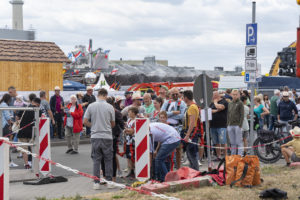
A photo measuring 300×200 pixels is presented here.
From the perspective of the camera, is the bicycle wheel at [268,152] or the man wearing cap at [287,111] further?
the man wearing cap at [287,111]

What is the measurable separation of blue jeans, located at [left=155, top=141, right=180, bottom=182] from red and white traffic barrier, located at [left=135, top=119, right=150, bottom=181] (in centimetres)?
34

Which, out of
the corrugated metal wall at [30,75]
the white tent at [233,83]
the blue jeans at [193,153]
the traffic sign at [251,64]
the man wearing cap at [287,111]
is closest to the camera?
the blue jeans at [193,153]

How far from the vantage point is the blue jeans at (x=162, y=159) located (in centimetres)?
1071

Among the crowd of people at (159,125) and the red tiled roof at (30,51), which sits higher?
the red tiled roof at (30,51)

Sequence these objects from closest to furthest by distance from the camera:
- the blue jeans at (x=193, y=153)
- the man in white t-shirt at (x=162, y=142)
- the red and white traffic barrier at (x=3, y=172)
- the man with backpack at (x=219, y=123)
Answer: the red and white traffic barrier at (x=3, y=172), the man in white t-shirt at (x=162, y=142), the blue jeans at (x=193, y=153), the man with backpack at (x=219, y=123)

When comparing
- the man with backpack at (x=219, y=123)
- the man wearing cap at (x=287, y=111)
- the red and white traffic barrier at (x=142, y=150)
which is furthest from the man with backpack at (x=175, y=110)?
the man wearing cap at (x=287, y=111)

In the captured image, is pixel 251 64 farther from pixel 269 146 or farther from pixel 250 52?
pixel 269 146

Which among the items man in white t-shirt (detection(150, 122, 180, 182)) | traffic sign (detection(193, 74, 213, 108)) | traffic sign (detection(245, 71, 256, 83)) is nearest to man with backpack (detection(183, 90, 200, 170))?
traffic sign (detection(193, 74, 213, 108))

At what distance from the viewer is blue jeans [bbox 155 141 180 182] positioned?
10712mm

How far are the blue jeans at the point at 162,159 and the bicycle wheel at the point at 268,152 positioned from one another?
475cm

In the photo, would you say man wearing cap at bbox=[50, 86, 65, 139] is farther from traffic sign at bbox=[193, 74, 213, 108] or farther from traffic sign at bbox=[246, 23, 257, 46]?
traffic sign at bbox=[193, 74, 213, 108]

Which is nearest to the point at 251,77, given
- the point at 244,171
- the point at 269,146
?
the point at 269,146

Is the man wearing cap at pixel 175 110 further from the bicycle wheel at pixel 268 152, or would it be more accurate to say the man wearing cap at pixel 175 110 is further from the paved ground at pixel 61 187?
the bicycle wheel at pixel 268 152

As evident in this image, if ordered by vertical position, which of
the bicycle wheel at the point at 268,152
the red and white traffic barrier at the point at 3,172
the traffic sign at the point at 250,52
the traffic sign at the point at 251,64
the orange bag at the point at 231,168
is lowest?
the bicycle wheel at the point at 268,152
